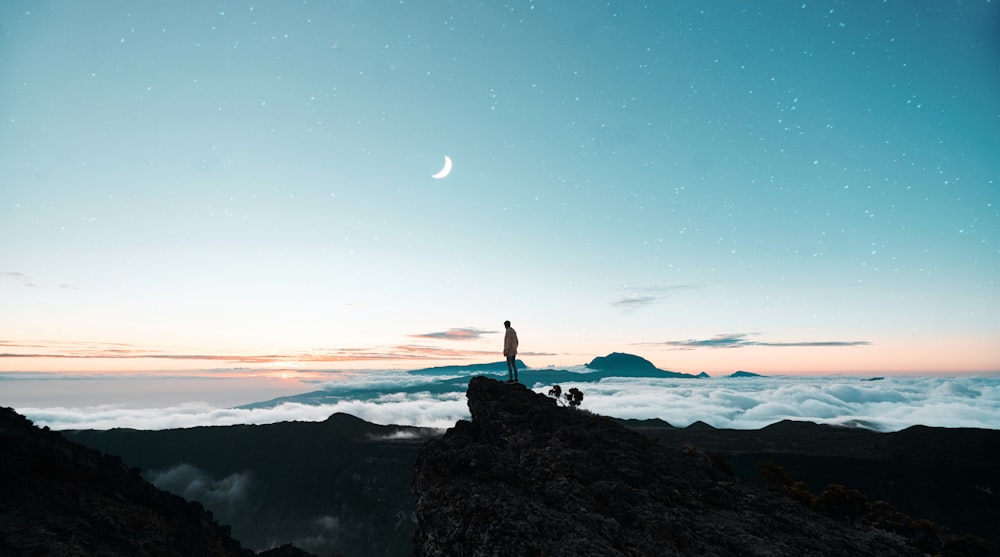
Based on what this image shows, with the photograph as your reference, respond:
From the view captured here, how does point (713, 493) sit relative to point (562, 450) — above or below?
below

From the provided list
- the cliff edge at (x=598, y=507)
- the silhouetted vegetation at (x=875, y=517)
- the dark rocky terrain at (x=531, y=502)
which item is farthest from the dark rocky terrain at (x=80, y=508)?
the silhouetted vegetation at (x=875, y=517)

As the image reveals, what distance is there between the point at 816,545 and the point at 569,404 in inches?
466

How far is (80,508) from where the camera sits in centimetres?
1166

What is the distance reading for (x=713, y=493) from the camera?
1454cm

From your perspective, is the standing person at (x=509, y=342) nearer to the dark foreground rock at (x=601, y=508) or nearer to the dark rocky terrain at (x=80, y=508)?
the dark foreground rock at (x=601, y=508)

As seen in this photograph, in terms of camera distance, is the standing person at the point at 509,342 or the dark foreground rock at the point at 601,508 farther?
the standing person at the point at 509,342

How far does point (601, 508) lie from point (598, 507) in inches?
3.4

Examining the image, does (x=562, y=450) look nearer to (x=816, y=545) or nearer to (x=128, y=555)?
(x=816, y=545)

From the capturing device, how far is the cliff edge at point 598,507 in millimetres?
10297

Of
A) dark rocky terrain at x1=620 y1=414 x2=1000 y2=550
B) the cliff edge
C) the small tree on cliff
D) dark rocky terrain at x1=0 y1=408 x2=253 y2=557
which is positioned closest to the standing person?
the small tree on cliff

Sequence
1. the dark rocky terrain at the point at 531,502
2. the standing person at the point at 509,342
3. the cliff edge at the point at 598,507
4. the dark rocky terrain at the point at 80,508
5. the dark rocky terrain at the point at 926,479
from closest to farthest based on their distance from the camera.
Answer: the dark rocky terrain at the point at 80,508 < the cliff edge at the point at 598,507 < the dark rocky terrain at the point at 531,502 < the standing person at the point at 509,342 < the dark rocky terrain at the point at 926,479

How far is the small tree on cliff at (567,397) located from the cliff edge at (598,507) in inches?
165

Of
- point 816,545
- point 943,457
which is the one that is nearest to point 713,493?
point 816,545

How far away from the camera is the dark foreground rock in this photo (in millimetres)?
10312
